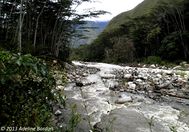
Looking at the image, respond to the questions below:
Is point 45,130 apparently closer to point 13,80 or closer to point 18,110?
point 18,110

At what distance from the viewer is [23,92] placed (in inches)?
102

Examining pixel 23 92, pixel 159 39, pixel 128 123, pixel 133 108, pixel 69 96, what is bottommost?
pixel 159 39

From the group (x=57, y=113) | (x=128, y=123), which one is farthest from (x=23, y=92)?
(x=128, y=123)

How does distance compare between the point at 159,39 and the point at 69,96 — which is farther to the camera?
the point at 159,39

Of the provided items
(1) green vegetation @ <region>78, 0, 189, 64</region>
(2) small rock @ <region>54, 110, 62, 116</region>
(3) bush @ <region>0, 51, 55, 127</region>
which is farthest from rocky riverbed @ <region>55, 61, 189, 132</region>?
(1) green vegetation @ <region>78, 0, 189, 64</region>

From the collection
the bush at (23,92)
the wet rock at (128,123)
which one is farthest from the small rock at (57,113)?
the bush at (23,92)

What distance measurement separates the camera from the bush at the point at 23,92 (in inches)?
93.5

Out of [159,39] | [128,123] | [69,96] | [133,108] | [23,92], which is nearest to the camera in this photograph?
[23,92]

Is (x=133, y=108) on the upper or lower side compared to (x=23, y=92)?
lower

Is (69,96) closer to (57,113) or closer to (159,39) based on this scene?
(57,113)

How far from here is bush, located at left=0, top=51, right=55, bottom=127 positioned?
93.5 inches

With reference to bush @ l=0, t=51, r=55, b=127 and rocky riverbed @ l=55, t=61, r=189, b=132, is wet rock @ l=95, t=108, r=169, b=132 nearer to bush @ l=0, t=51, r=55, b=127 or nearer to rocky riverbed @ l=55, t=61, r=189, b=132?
rocky riverbed @ l=55, t=61, r=189, b=132

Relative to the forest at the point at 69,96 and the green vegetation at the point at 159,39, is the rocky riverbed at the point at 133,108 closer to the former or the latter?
A: the forest at the point at 69,96

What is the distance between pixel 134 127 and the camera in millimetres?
5633
